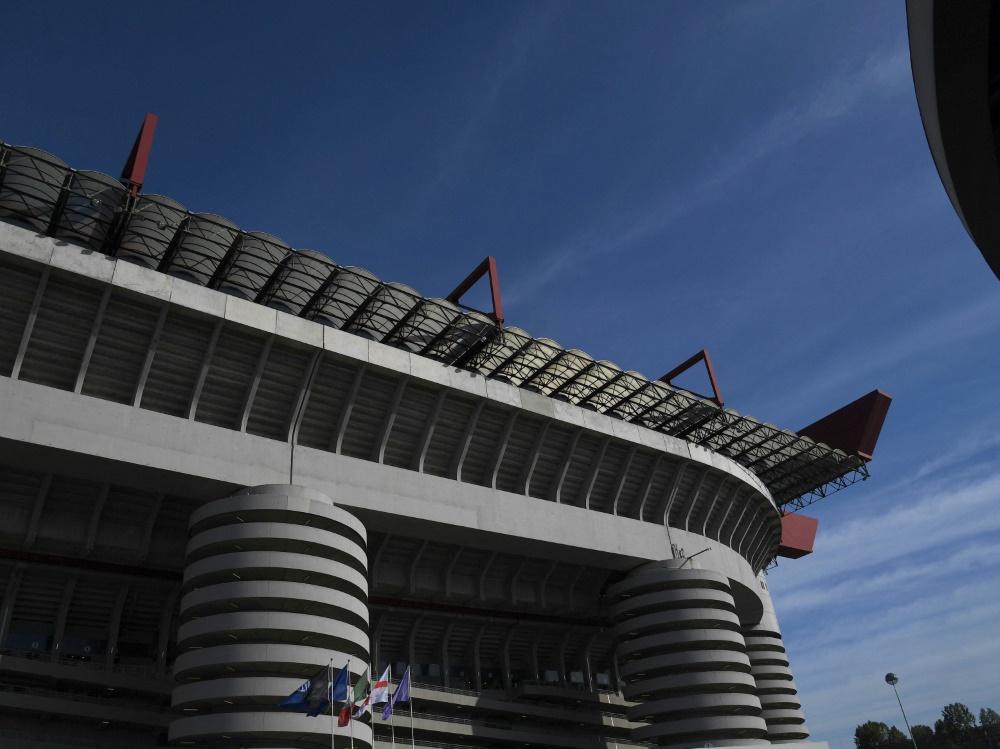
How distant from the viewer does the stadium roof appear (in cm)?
3856

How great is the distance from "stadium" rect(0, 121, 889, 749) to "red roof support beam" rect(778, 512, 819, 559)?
3174 cm

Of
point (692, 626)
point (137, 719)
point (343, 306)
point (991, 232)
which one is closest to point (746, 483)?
point (692, 626)

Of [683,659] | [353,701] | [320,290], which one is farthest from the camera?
[683,659]

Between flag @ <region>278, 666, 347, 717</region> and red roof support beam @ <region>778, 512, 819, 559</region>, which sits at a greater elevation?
red roof support beam @ <region>778, 512, 819, 559</region>

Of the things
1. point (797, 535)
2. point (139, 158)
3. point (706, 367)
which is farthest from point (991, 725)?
point (139, 158)

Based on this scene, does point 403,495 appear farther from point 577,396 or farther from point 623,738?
point 623,738

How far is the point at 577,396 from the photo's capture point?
2264 inches

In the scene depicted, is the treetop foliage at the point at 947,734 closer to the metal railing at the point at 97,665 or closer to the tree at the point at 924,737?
the tree at the point at 924,737

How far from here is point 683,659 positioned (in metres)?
51.7

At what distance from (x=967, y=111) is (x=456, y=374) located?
117ft

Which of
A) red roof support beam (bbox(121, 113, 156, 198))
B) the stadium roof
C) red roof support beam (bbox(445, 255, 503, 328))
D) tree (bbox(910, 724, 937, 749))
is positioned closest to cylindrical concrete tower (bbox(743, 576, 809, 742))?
the stadium roof

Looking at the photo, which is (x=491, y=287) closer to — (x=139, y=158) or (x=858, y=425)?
(x=139, y=158)

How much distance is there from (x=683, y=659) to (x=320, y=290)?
32716 mm

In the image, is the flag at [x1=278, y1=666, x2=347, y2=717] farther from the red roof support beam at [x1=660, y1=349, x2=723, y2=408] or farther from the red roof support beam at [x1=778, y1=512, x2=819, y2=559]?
the red roof support beam at [x1=778, y1=512, x2=819, y2=559]
